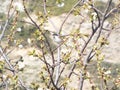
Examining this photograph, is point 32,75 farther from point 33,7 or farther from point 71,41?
point 71,41

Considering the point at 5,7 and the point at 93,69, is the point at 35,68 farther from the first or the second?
the point at 5,7

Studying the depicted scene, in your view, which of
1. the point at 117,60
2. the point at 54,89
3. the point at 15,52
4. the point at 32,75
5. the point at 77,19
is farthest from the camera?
the point at 77,19

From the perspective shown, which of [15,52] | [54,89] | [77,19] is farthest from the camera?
[77,19]

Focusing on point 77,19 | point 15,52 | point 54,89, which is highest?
point 77,19

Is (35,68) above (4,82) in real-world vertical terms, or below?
above

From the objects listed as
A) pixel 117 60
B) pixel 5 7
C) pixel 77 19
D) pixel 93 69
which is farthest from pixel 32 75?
pixel 5 7

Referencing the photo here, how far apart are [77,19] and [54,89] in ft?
38.1

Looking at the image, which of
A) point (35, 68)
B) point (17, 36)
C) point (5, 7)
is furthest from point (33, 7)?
point (35, 68)

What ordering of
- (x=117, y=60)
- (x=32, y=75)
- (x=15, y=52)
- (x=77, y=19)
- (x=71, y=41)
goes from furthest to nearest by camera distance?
(x=77, y=19)
(x=15, y=52)
(x=117, y=60)
(x=32, y=75)
(x=71, y=41)

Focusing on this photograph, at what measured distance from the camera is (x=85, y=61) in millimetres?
4039

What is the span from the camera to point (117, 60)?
12.3 meters

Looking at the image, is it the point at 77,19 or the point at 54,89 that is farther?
the point at 77,19

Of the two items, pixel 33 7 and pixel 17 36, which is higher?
pixel 33 7

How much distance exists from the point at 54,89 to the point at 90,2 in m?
0.93
